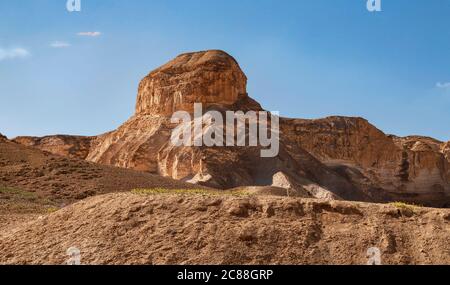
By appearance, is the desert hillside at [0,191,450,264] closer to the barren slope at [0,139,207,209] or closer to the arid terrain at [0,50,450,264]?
the arid terrain at [0,50,450,264]

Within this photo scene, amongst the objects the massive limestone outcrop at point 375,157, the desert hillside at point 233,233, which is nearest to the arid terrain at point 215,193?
the desert hillside at point 233,233

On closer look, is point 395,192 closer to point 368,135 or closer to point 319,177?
point 368,135

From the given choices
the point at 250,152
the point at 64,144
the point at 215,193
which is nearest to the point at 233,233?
the point at 215,193

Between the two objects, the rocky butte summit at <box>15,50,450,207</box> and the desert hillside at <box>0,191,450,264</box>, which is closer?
the desert hillside at <box>0,191,450,264</box>

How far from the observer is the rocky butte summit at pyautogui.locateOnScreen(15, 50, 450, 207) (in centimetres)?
4138

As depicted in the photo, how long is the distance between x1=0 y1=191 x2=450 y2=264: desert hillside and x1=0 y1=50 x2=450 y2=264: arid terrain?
0.07 ft

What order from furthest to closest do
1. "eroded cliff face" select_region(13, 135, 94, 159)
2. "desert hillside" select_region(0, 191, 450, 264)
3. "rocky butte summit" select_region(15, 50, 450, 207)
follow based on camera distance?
"eroded cliff face" select_region(13, 135, 94, 159)
"rocky butte summit" select_region(15, 50, 450, 207)
"desert hillside" select_region(0, 191, 450, 264)

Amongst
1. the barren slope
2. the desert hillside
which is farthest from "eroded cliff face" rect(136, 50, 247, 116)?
the desert hillside

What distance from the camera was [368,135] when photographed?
62500 mm

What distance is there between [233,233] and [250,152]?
34.7 metres

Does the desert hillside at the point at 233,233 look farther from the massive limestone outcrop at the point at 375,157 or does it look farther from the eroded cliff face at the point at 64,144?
the eroded cliff face at the point at 64,144

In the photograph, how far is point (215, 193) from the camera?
1130cm

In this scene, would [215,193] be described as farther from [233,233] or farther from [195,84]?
[195,84]
